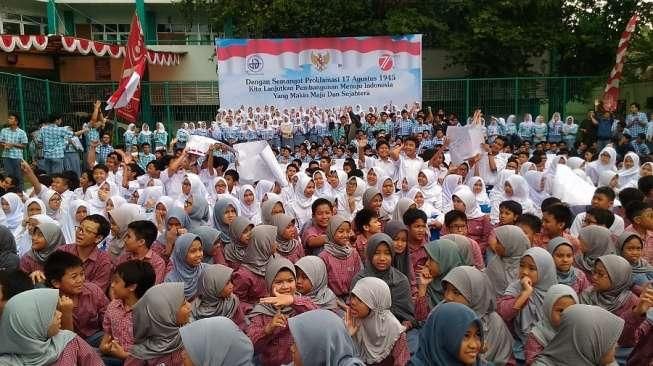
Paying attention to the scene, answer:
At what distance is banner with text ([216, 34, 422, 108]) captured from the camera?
549 inches

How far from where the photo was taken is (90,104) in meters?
13.4

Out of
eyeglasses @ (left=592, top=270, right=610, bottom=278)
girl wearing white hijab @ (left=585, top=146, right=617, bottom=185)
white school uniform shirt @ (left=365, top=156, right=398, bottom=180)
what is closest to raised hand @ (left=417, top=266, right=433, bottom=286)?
eyeglasses @ (left=592, top=270, right=610, bottom=278)

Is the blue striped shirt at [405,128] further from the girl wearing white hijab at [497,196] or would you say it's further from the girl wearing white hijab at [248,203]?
the girl wearing white hijab at [248,203]

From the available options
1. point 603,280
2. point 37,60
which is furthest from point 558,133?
point 37,60

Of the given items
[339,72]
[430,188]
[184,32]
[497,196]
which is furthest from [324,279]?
[184,32]

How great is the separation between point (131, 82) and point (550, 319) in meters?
8.68

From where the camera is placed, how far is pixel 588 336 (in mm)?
2242

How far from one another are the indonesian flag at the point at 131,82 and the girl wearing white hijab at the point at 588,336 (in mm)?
8677

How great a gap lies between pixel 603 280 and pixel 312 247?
2056mm

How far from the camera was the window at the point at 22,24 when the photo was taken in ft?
52.3

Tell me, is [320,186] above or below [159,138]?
below

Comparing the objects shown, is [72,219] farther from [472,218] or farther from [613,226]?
[613,226]

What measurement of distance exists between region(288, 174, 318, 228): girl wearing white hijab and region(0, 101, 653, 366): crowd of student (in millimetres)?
19

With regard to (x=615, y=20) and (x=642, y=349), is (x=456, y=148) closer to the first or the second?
(x=642, y=349)
